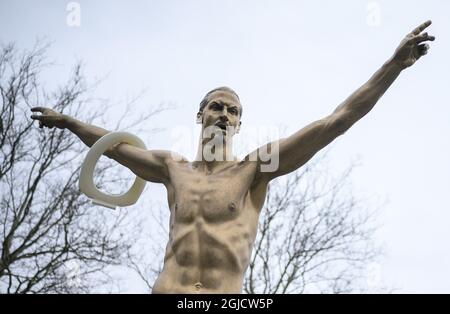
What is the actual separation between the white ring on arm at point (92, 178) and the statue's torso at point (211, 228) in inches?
23.8

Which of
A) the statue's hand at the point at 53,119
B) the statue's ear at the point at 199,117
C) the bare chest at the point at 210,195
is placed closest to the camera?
the bare chest at the point at 210,195

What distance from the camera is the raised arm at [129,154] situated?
230 inches

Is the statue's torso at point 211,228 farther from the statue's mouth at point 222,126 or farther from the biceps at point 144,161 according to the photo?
the statue's mouth at point 222,126

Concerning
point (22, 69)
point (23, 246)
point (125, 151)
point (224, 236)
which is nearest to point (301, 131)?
point (224, 236)

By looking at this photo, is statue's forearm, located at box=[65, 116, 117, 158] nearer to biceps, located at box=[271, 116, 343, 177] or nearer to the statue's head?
the statue's head

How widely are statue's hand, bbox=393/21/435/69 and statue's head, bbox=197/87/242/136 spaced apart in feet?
4.58

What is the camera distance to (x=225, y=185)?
5.35 metres

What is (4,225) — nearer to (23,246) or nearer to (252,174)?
(23,246)

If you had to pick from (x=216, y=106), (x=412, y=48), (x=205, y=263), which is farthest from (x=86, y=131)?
(x=412, y=48)

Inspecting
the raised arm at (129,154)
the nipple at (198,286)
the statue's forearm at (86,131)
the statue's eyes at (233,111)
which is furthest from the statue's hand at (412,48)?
the statue's forearm at (86,131)

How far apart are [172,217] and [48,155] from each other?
9.27 meters

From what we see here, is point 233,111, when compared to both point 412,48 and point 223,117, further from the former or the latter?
point 412,48

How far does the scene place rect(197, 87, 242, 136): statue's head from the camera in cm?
572
